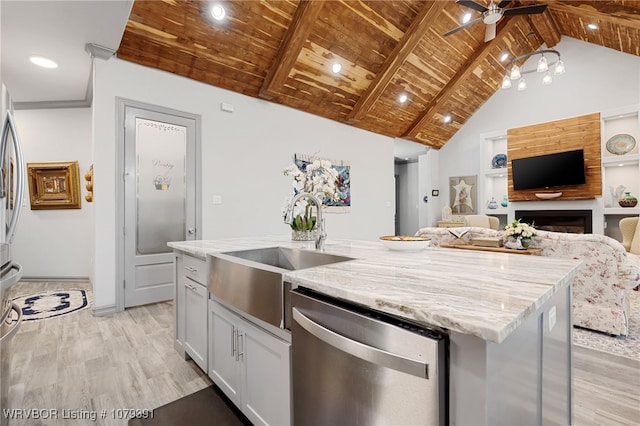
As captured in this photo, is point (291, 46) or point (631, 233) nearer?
point (291, 46)

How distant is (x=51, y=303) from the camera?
3.62 m

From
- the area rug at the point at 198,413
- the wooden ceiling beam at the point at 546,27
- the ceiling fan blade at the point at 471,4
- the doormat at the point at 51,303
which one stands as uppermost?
the wooden ceiling beam at the point at 546,27

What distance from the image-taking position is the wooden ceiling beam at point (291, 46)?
359 cm

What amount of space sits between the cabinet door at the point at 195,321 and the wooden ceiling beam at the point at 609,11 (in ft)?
19.8

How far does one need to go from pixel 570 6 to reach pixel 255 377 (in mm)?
6332

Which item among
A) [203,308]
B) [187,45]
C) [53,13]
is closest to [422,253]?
[203,308]

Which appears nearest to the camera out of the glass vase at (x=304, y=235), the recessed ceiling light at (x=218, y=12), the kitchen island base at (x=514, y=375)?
the kitchen island base at (x=514, y=375)

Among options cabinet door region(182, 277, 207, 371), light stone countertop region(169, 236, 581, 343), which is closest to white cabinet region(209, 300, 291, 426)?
cabinet door region(182, 277, 207, 371)

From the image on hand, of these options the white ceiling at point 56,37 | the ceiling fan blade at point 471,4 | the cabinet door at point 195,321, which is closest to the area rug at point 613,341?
the cabinet door at point 195,321

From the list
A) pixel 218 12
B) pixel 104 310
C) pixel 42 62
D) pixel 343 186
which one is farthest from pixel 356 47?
pixel 104 310

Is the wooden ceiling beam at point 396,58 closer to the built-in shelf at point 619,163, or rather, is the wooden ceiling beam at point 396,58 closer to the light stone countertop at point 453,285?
the built-in shelf at point 619,163

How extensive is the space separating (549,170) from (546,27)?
9.11 ft

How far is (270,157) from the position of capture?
477 centimetres

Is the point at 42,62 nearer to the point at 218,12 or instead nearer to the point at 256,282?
the point at 218,12
